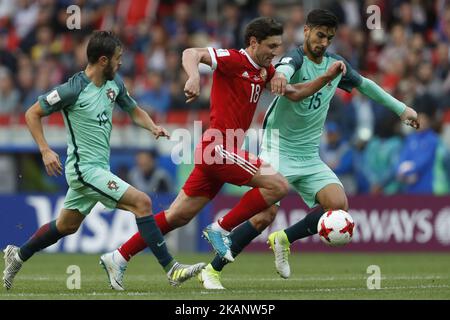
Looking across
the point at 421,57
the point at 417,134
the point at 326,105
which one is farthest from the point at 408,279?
the point at 421,57

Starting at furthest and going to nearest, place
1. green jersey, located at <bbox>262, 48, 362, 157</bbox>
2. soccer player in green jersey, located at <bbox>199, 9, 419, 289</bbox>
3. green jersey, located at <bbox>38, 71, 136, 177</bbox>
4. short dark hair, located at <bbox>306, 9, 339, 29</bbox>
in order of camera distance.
Answer: 1. green jersey, located at <bbox>262, 48, 362, 157</bbox>
2. soccer player in green jersey, located at <bbox>199, 9, 419, 289</bbox>
3. short dark hair, located at <bbox>306, 9, 339, 29</bbox>
4. green jersey, located at <bbox>38, 71, 136, 177</bbox>

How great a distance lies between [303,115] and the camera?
39.1 ft

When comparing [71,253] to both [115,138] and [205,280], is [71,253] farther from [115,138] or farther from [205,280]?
[205,280]

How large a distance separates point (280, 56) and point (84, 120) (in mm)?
10660

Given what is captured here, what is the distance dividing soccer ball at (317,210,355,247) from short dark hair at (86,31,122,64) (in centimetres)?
259

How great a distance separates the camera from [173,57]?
22.5 meters

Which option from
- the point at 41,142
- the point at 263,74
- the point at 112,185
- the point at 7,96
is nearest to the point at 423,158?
the point at 263,74

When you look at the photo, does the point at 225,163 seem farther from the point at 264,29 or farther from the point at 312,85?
the point at 264,29

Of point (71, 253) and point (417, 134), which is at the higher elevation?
point (417, 134)

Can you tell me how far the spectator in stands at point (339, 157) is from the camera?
749 inches

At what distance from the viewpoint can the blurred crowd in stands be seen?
62.4ft

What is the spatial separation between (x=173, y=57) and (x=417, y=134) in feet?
19.3

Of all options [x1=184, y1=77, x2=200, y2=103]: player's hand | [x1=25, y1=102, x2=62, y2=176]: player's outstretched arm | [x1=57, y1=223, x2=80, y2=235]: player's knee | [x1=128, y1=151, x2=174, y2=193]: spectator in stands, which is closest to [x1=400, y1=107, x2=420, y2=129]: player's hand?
[x1=184, y1=77, x2=200, y2=103]: player's hand

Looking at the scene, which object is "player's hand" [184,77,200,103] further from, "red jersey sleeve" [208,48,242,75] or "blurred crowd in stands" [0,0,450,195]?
"blurred crowd in stands" [0,0,450,195]
